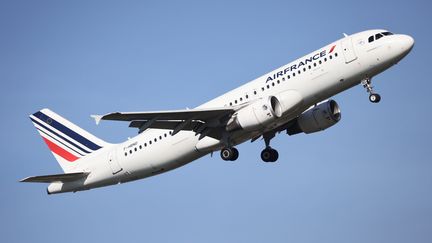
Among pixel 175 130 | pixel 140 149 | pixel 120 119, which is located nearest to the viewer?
pixel 120 119

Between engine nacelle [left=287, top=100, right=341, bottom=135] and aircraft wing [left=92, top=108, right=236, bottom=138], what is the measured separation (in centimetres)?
577

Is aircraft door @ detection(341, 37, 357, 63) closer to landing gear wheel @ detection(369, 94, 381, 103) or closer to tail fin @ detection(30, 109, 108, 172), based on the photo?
landing gear wheel @ detection(369, 94, 381, 103)

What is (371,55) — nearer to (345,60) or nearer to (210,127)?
(345,60)

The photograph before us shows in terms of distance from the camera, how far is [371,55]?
37.2 meters

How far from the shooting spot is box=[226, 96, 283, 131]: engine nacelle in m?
37.2

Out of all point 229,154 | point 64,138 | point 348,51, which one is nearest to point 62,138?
point 64,138

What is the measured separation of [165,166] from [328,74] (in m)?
10.8

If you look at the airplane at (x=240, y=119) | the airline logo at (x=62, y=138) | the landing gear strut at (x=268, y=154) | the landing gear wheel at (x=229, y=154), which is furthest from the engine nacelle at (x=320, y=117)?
the airline logo at (x=62, y=138)

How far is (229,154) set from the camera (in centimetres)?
4012

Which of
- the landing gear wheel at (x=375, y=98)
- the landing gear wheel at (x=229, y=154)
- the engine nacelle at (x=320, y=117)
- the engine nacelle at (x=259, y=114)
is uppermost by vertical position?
the engine nacelle at (x=320, y=117)

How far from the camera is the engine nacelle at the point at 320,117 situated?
4234 centimetres

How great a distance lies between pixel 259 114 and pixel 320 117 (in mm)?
6371

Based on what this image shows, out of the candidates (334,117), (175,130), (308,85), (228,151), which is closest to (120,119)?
(175,130)

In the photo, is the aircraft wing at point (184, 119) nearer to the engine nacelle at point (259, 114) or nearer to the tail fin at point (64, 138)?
the engine nacelle at point (259, 114)
